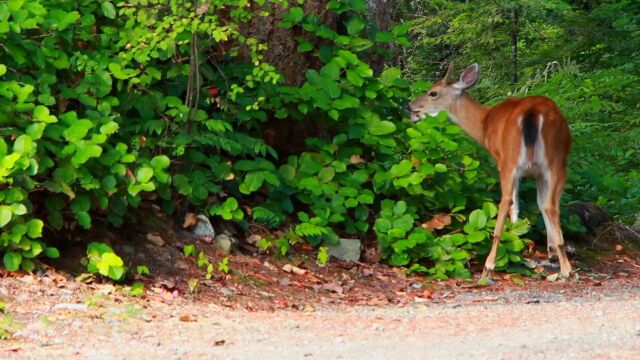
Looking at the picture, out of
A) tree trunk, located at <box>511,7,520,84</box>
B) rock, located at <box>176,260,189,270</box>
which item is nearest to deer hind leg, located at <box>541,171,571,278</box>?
rock, located at <box>176,260,189,270</box>

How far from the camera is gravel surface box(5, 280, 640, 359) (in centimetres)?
609

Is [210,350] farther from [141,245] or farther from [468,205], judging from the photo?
[468,205]

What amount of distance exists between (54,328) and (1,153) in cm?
161

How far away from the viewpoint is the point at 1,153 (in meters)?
7.86

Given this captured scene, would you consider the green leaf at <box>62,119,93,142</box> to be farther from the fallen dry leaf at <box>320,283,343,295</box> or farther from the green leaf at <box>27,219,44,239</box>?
the fallen dry leaf at <box>320,283,343,295</box>

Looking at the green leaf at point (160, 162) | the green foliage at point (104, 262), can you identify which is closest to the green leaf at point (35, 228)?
the green foliage at point (104, 262)

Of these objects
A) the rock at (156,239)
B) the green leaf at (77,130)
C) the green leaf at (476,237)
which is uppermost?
the green leaf at (77,130)

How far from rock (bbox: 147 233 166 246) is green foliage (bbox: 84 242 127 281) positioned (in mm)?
751

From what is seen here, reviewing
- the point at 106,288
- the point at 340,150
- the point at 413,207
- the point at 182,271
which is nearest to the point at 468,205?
the point at 413,207

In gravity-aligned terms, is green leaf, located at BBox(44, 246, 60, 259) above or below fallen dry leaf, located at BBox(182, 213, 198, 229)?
above

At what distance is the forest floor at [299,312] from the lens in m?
6.23

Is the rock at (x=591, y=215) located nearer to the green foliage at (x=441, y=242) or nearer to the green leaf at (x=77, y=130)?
the green foliage at (x=441, y=242)

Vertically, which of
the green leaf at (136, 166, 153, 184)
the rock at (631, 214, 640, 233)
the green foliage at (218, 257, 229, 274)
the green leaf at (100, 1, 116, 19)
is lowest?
the rock at (631, 214, 640, 233)

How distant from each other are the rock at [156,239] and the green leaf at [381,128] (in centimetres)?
242
